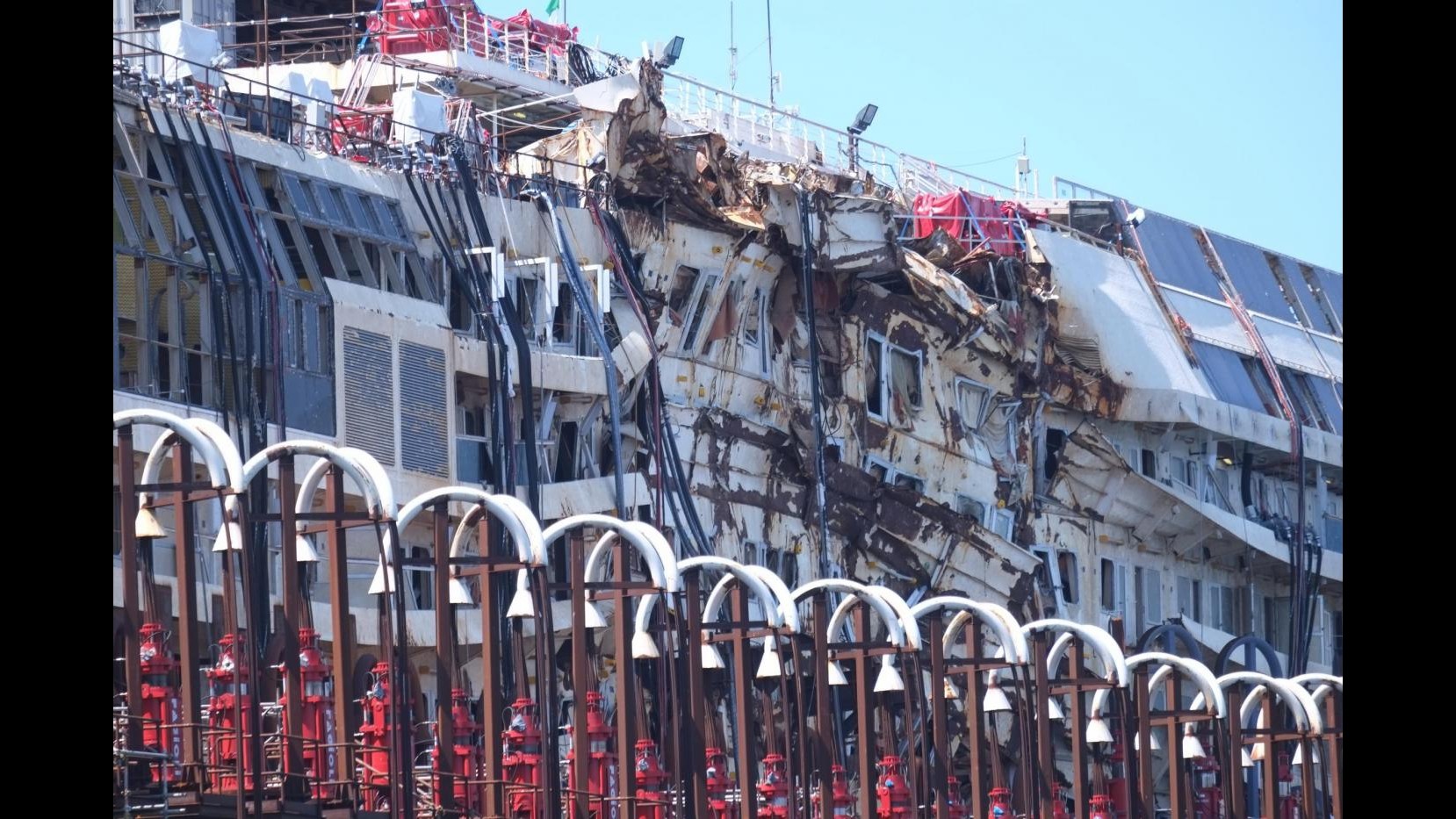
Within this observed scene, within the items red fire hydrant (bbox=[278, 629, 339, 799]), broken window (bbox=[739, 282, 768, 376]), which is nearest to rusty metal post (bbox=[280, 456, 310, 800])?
red fire hydrant (bbox=[278, 629, 339, 799])

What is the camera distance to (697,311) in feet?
158

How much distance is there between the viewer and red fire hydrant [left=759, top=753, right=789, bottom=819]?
34.2 m

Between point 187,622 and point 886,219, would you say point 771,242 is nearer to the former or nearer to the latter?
point 886,219

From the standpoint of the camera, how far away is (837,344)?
5144 cm

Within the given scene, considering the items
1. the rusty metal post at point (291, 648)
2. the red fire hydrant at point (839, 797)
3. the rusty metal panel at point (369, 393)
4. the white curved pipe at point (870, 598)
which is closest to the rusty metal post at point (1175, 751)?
the white curved pipe at point (870, 598)

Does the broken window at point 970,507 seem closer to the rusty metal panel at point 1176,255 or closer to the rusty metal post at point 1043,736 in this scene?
the rusty metal panel at point 1176,255

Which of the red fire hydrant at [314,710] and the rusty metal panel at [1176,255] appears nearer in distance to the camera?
the red fire hydrant at [314,710]

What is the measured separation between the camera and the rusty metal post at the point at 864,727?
1300 inches

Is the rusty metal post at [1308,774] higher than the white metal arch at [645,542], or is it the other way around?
the white metal arch at [645,542]

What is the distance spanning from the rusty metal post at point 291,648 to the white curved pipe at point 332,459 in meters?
0.14

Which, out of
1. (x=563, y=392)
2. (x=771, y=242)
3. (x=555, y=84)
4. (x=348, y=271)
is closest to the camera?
(x=348, y=271)

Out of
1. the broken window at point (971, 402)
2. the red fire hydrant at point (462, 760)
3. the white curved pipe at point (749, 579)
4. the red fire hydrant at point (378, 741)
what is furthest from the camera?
the broken window at point (971, 402)
